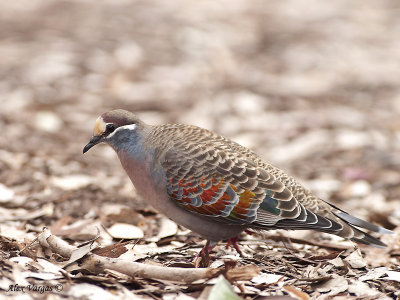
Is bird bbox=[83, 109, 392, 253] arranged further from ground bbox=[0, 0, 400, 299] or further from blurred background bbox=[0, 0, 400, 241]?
blurred background bbox=[0, 0, 400, 241]

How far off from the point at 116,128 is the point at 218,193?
103 centimetres

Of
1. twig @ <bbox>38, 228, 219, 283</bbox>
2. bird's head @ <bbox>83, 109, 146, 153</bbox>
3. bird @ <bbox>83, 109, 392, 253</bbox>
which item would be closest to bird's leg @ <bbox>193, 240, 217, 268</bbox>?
bird @ <bbox>83, 109, 392, 253</bbox>

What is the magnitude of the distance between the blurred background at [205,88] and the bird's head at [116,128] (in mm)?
1190

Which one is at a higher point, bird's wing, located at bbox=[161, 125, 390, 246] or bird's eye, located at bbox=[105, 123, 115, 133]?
bird's eye, located at bbox=[105, 123, 115, 133]

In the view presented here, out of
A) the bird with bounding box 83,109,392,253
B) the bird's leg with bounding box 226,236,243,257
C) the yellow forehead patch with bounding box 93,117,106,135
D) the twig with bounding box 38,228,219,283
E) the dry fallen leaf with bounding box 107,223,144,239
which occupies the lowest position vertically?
the dry fallen leaf with bounding box 107,223,144,239

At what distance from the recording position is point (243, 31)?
1278 cm

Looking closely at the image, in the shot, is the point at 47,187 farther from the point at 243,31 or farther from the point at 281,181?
the point at 243,31

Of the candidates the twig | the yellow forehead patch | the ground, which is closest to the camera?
the twig

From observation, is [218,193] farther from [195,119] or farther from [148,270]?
[195,119]

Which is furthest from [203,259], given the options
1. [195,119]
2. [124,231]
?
[195,119]

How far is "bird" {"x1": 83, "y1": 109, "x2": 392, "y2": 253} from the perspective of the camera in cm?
449

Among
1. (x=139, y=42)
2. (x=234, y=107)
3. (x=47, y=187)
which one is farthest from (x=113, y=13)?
(x=47, y=187)

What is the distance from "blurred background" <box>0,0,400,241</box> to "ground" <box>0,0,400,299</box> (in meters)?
0.03

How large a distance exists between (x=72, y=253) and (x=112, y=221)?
1.39 m
